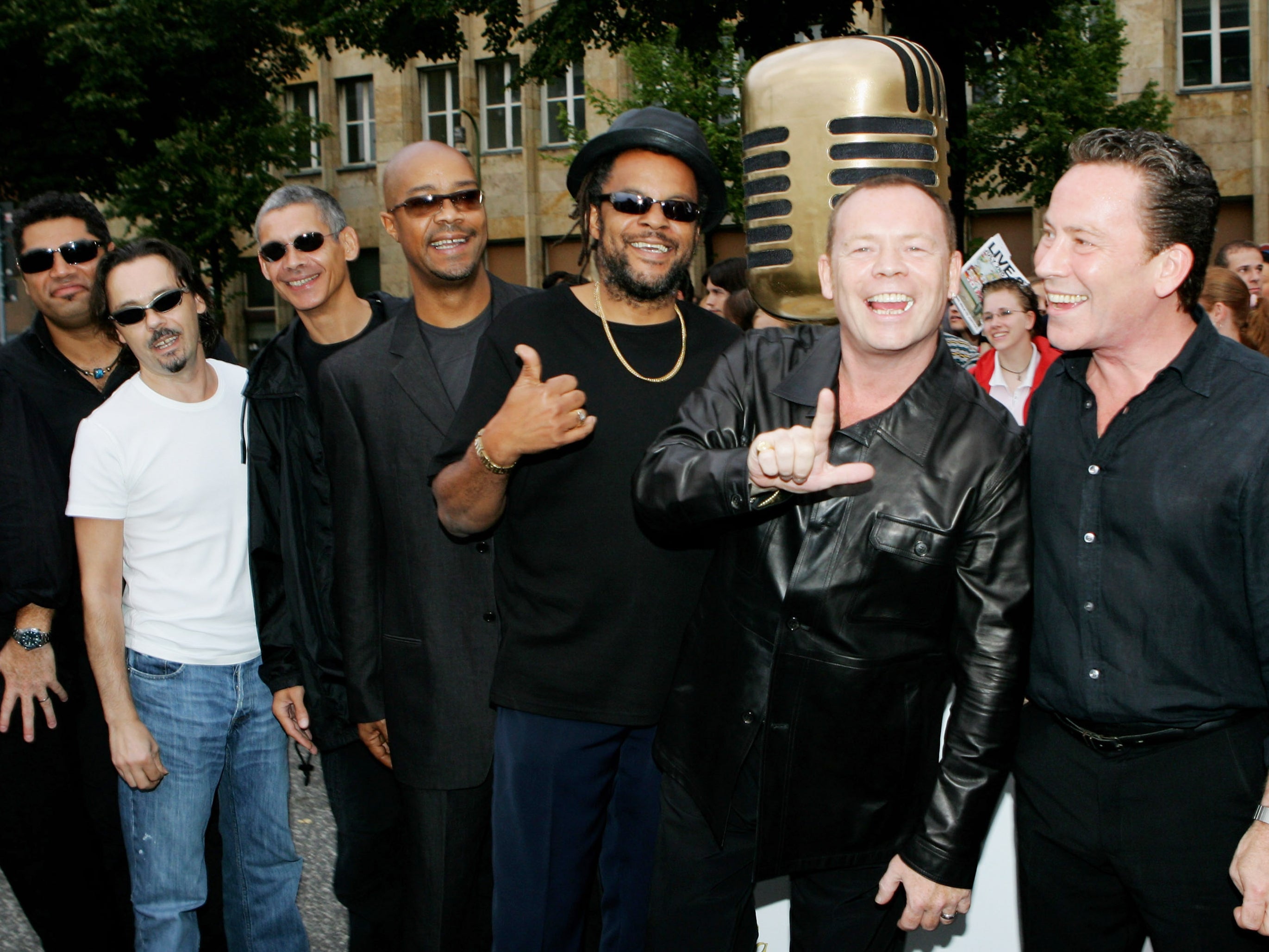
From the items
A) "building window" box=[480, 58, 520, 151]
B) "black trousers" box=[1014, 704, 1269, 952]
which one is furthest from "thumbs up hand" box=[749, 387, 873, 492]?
"building window" box=[480, 58, 520, 151]

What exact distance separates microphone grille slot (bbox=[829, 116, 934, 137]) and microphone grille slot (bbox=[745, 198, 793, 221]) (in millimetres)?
224

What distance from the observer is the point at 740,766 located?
2.31 meters

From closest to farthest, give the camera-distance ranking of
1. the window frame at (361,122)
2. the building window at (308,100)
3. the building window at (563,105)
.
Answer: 1. the building window at (563,105)
2. the window frame at (361,122)
3. the building window at (308,100)

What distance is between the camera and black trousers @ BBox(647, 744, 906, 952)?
2.35 m

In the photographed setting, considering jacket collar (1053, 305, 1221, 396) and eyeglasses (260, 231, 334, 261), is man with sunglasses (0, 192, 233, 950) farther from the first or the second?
jacket collar (1053, 305, 1221, 396)

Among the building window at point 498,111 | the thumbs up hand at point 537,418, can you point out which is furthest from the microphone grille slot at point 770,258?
the building window at point 498,111

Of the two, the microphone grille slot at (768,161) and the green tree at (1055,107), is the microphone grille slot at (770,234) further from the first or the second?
the green tree at (1055,107)

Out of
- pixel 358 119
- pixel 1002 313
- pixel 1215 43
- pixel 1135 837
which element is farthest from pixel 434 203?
pixel 358 119

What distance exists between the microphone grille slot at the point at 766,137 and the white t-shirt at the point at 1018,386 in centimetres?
390

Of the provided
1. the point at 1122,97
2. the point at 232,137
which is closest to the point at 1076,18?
the point at 1122,97

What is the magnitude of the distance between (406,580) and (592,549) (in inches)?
25.7

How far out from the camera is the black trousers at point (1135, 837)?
7.14 feet

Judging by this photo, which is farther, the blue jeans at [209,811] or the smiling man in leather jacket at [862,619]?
the blue jeans at [209,811]

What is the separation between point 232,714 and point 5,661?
67cm
